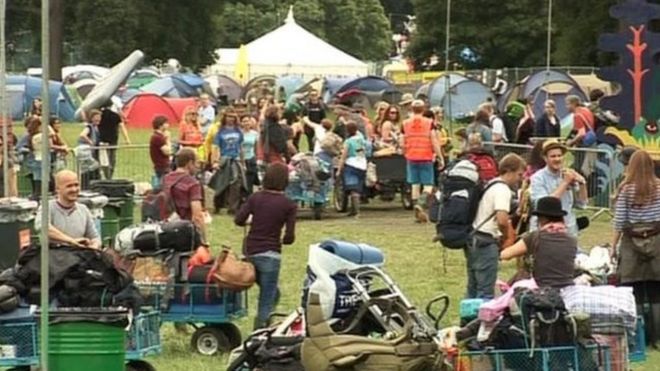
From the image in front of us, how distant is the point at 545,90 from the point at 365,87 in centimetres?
1557

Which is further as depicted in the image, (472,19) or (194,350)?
(472,19)

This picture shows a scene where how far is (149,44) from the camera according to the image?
241 feet

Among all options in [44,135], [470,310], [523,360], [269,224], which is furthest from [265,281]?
[44,135]

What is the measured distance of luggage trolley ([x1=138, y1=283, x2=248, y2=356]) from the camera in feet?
42.2

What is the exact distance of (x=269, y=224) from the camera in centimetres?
1278

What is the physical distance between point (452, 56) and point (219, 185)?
53729 mm

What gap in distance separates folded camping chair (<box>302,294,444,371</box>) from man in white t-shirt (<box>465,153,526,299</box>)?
3.94 m

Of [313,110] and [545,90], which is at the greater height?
[545,90]

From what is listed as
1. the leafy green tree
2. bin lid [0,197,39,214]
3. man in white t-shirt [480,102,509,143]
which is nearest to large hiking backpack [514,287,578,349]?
bin lid [0,197,39,214]

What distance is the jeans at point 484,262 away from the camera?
13.7 m

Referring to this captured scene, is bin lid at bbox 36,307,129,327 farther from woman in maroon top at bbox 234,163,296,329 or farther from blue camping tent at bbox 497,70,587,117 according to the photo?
blue camping tent at bbox 497,70,587,117

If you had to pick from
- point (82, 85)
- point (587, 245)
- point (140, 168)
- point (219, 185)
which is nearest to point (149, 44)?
point (82, 85)

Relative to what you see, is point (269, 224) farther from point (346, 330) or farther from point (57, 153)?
point (57, 153)

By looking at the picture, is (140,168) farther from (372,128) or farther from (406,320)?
(406,320)
